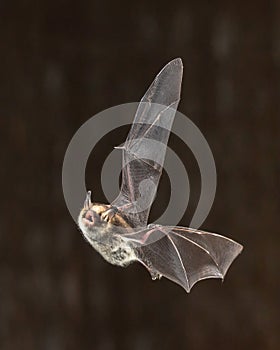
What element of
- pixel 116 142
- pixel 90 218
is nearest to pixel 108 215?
pixel 90 218

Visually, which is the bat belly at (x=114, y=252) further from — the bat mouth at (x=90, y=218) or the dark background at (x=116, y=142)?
the dark background at (x=116, y=142)

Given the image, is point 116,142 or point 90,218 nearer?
point 90,218

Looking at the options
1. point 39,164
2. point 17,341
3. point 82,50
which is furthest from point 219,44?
point 17,341

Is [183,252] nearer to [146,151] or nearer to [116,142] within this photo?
[146,151]

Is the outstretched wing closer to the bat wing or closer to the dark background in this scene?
the bat wing

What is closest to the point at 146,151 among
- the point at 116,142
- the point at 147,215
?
the point at 147,215

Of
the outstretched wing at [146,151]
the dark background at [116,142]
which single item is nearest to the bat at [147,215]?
the outstretched wing at [146,151]

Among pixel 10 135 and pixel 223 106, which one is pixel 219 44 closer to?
pixel 223 106

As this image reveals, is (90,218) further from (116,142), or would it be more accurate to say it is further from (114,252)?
(116,142)

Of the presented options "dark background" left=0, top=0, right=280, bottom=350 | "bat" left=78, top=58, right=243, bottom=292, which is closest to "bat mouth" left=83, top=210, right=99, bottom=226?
"bat" left=78, top=58, right=243, bottom=292
